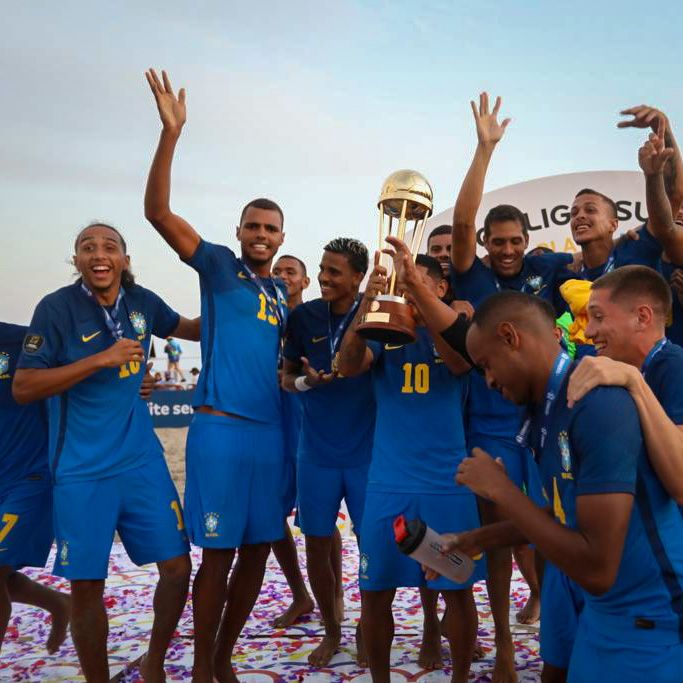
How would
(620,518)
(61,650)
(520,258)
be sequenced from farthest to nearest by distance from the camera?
(61,650) < (520,258) < (620,518)

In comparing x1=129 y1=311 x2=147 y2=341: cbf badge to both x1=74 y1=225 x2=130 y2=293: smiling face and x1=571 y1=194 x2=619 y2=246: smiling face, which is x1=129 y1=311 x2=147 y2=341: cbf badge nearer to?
x1=74 y1=225 x2=130 y2=293: smiling face

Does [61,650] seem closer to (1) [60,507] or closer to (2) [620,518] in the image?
(1) [60,507]

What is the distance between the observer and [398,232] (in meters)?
4.05

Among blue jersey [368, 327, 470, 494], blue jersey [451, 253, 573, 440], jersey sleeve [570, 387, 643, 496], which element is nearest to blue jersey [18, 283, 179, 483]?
blue jersey [368, 327, 470, 494]

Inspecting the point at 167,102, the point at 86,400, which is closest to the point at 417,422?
the point at 86,400

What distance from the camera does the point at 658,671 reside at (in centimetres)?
216

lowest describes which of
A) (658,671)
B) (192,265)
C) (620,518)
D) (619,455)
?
(658,671)

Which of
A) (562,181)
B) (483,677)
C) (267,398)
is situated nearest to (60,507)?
(267,398)

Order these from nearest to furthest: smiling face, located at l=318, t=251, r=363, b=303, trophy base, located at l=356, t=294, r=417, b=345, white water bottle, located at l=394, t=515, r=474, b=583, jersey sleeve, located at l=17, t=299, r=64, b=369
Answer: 1. white water bottle, located at l=394, t=515, r=474, b=583
2. trophy base, located at l=356, t=294, r=417, b=345
3. jersey sleeve, located at l=17, t=299, r=64, b=369
4. smiling face, located at l=318, t=251, r=363, b=303

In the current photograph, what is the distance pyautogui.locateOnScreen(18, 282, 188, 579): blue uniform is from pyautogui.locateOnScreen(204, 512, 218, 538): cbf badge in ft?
0.50

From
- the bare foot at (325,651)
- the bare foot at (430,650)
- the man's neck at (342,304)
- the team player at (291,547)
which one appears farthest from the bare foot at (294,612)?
the man's neck at (342,304)

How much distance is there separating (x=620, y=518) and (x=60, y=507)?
3.04 m

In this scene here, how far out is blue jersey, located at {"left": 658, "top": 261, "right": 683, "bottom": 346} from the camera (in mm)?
4602

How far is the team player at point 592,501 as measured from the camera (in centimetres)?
209
